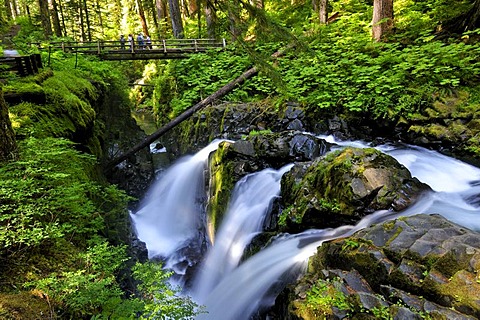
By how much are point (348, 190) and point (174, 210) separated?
6.39 m

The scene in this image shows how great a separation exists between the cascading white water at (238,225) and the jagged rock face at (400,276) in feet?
8.81

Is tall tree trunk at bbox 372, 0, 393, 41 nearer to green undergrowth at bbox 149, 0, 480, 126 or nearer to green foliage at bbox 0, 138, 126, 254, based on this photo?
green undergrowth at bbox 149, 0, 480, 126

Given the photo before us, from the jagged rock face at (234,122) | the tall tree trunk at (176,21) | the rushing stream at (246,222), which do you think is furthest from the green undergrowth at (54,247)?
the tall tree trunk at (176,21)

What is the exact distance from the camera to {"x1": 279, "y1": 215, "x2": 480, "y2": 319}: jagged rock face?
2.75 m

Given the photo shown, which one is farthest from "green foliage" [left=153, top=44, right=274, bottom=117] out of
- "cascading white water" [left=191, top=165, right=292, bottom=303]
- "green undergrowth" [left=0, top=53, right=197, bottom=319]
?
"green undergrowth" [left=0, top=53, right=197, bottom=319]

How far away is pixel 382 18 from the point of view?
32.7 feet

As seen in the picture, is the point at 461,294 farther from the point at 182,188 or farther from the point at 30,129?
the point at 182,188

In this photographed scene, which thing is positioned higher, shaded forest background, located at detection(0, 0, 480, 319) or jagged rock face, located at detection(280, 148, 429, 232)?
shaded forest background, located at detection(0, 0, 480, 319)

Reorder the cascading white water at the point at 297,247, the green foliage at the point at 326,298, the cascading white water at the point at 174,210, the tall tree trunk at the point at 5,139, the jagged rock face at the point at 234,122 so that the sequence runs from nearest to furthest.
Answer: the green foliage at the point at 326,298 → the tall tree trunk at the point at 5,139 → the cascading white water at the point at 297,247 → the cascading white water at the point at 174,210 → the jagged rock face at the point at 234,122

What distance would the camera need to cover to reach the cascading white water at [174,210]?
356 inches

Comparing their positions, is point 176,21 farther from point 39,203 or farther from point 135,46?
point 39,203

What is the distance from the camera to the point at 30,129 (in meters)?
4.77

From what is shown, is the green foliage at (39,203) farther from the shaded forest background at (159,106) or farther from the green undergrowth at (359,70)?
the green undergrowth at (359,70)

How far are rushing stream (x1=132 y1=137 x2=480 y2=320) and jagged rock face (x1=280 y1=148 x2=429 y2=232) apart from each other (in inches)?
6.1
